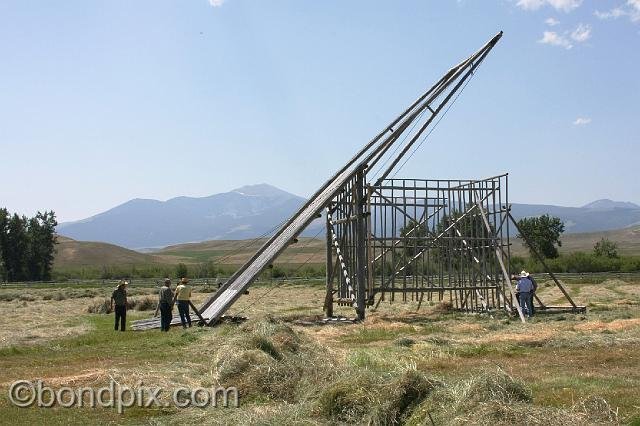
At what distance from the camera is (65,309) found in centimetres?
3266

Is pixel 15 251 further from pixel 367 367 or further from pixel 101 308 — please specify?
pixel 367 367

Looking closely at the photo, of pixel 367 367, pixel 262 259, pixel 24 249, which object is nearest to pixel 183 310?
pixel 262 259

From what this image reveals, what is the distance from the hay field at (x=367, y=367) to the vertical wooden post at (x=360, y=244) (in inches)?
35.6

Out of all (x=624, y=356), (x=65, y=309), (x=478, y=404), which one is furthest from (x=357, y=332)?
(x=65, y=309)

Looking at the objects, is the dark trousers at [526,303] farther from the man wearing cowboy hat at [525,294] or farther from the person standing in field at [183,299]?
the person standing in field at [183,299]

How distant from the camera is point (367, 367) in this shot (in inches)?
475

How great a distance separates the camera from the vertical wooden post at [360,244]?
23.1 meters

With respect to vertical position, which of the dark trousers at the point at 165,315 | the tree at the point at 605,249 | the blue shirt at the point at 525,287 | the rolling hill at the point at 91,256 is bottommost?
the dark trousers at the point at 165,315

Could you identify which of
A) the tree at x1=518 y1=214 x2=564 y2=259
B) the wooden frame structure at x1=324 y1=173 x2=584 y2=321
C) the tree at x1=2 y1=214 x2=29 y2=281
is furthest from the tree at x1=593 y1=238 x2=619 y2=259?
the tree at x1=2 y1=214 x2=29 y2=281

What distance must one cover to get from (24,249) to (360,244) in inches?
2379

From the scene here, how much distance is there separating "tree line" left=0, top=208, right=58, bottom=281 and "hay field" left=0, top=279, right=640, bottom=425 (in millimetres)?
54737

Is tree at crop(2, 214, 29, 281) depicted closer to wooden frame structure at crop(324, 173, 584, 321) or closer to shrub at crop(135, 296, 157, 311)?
shrub at crop(135, 296, 157, 311)

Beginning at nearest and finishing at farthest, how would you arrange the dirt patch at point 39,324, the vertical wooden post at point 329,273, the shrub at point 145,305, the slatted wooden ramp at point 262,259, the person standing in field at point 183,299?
the dirt patch at point 39,324 < the person standing in field at point 183,299 < the slatted wooden ramp at point 262,259 < the vertical wooden post at point 329,273 < the shrub at point 145,305

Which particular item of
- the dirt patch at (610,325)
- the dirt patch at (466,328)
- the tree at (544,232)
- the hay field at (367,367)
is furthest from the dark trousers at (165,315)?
the tree at (544,232)
